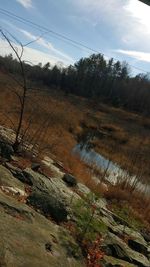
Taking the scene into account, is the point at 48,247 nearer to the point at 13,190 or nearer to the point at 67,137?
the point at 13,190

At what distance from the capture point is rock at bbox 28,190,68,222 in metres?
6.32

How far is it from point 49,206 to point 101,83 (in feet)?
271

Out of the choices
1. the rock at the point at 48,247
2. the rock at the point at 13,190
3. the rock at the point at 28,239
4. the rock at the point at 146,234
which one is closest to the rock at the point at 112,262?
the rock at the point at 28,239

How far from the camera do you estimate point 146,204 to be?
13.0 meters

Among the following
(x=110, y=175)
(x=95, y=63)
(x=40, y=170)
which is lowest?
(x=110, y=175)

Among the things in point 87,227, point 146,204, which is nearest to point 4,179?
point 87,227

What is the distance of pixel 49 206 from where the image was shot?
6.39 metres

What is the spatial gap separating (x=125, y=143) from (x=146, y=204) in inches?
783

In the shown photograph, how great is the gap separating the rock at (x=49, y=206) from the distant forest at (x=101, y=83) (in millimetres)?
61735

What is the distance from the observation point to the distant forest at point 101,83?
75.6 m

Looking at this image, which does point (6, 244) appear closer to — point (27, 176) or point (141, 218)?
point (27, 176)

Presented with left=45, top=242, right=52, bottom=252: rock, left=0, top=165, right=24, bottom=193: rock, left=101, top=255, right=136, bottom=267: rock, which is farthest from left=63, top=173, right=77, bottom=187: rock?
left=45, top=242, right=52, bottom=252: rock

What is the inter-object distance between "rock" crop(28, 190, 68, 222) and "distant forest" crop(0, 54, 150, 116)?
203 ft

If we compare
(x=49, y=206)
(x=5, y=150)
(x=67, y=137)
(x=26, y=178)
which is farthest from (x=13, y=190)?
(x=67, y=137)
